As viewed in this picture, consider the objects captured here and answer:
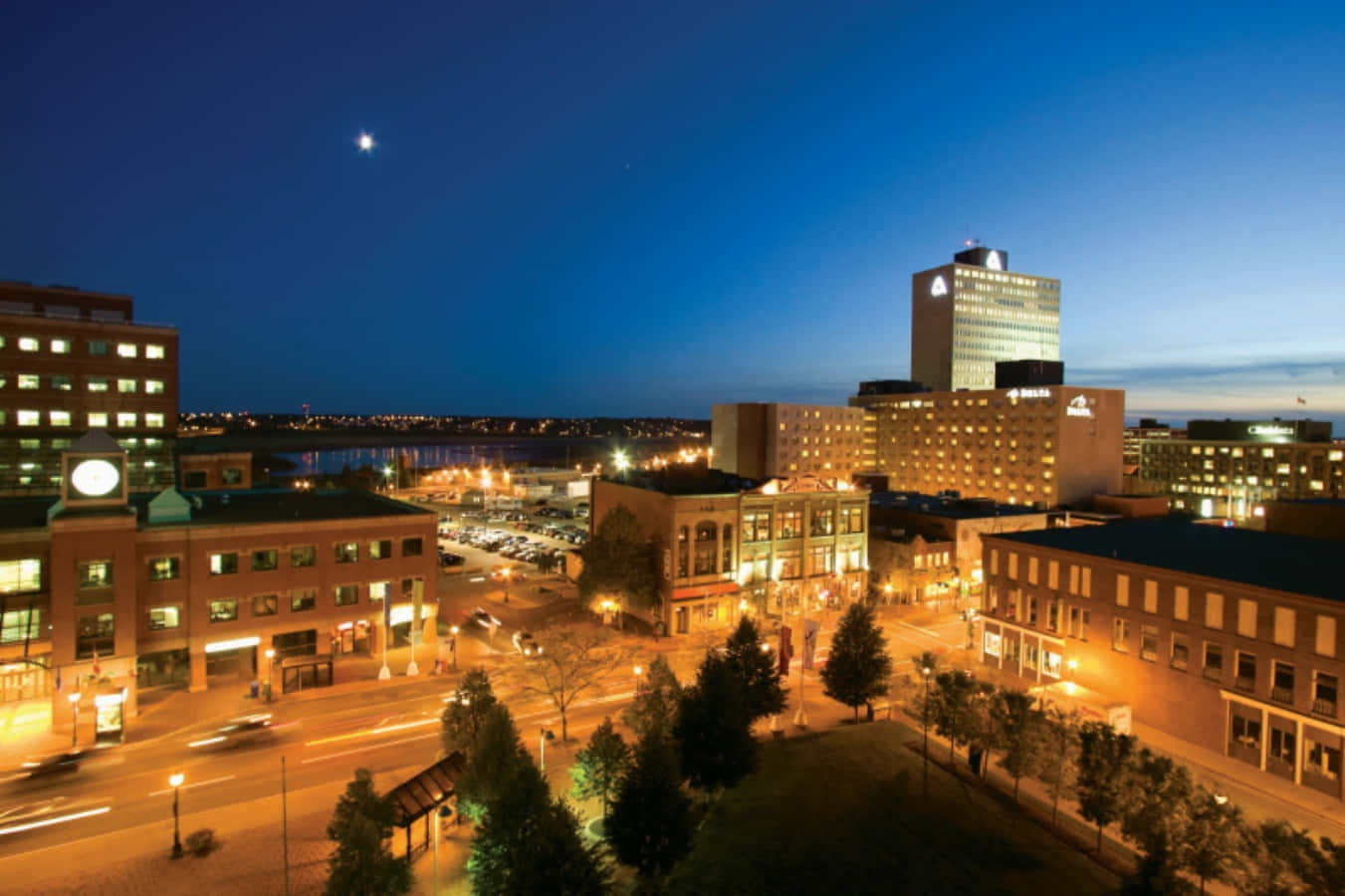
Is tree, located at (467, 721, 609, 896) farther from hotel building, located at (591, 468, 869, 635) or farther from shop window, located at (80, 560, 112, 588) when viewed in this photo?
hotel building, located at (591, 468, 869, 635)

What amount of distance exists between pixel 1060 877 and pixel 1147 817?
5581 millimetres

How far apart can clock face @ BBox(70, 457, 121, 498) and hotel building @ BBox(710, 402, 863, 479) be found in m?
131

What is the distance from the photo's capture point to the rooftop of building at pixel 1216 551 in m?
40.2

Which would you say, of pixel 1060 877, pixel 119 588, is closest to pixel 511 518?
pixel 119 588

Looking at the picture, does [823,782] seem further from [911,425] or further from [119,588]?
[911,425]

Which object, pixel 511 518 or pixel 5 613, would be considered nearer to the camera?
pixel 5 613

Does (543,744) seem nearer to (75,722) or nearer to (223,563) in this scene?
(75,722)

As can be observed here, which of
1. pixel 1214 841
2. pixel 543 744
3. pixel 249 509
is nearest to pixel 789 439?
pixel 249 509

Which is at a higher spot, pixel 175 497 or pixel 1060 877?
pixel 175 497

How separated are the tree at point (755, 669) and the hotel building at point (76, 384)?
2938 inches

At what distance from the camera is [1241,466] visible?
531 ft

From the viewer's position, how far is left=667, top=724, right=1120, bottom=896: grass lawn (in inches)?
1064

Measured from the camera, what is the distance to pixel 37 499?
181 feet

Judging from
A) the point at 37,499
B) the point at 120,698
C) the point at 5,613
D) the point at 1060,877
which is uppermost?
the point at 37,499
